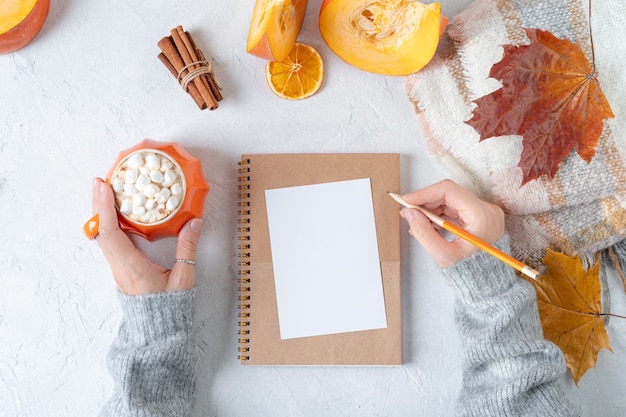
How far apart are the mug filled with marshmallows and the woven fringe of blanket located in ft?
1.47

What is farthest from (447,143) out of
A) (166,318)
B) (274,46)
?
(166,318)

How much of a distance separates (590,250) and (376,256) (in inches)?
15.8

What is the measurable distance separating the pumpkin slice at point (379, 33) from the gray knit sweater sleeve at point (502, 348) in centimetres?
37

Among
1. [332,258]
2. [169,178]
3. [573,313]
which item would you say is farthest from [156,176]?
[573,313]

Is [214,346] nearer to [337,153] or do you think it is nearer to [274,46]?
[337,153]

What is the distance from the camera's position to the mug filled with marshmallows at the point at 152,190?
3.03ft

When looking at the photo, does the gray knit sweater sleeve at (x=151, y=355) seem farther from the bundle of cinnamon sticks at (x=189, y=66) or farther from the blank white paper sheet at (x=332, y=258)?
the bundle of cinnamon sticks at (x=189, y=66)

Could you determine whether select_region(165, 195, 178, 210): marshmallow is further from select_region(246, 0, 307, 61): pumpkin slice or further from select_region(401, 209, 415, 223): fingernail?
select_region(401, 209, 415, 223): fingernail

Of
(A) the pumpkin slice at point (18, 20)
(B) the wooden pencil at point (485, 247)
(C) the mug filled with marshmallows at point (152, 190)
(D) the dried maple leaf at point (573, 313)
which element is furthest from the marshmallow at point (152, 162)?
(D) the dried maple leaf at point (573, 313)

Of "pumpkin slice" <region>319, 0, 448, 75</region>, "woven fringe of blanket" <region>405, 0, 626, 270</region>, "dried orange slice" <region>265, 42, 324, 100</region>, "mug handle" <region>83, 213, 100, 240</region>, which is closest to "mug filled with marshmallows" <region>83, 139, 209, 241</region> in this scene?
"mug handle" <region>83, 213, 100, 240</region>

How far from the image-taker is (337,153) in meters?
1.06

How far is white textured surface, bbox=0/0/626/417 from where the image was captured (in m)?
1.05

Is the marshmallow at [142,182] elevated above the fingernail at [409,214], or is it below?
above

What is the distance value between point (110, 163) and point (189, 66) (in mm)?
242
